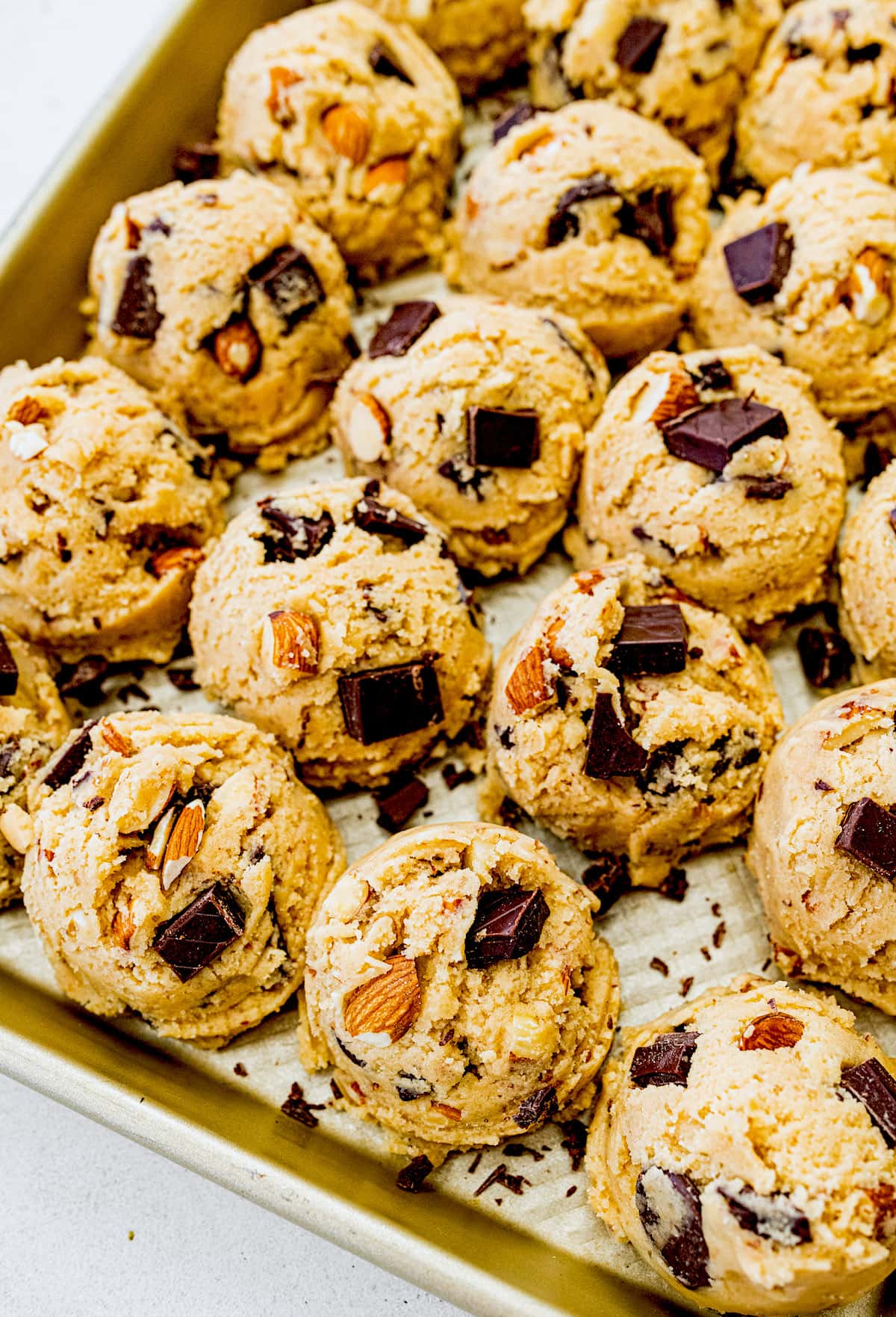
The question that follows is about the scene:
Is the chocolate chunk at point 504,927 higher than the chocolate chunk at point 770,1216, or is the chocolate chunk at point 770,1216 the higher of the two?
the chocolate chunk at point 504,927

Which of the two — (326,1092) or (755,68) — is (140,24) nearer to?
(755,68)

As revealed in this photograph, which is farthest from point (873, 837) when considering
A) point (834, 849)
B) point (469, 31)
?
point (469, 31)

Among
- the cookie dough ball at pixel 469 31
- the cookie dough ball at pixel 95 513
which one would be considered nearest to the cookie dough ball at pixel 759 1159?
the cookie dough ball at pixel 95 513

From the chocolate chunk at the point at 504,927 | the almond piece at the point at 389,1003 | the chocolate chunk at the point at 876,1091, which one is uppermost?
the almond piece at the point at 389,1003

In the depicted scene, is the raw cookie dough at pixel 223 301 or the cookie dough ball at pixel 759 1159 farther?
the raw cookie dough at pixel 223 301

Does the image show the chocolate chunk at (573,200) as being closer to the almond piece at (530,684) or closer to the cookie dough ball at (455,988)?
the almond piece at (530,684)

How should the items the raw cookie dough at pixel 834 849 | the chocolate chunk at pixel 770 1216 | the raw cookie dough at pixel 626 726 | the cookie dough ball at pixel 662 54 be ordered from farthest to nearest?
1. the cookie dough ball at pixel 662 54
2. the raw cookie dough at pixel 626 726
3. the raw cookie dough at pixel 834 849
4. the chocolate chunk at pixel 770 1216

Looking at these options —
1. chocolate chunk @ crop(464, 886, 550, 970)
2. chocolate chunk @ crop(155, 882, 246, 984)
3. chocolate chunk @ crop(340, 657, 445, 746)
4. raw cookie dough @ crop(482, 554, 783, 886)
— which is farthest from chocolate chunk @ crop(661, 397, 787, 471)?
chocolate chunk @ crop(155, 882, 246, 984)

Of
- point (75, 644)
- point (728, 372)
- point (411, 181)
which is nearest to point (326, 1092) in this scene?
point (75, 644)
